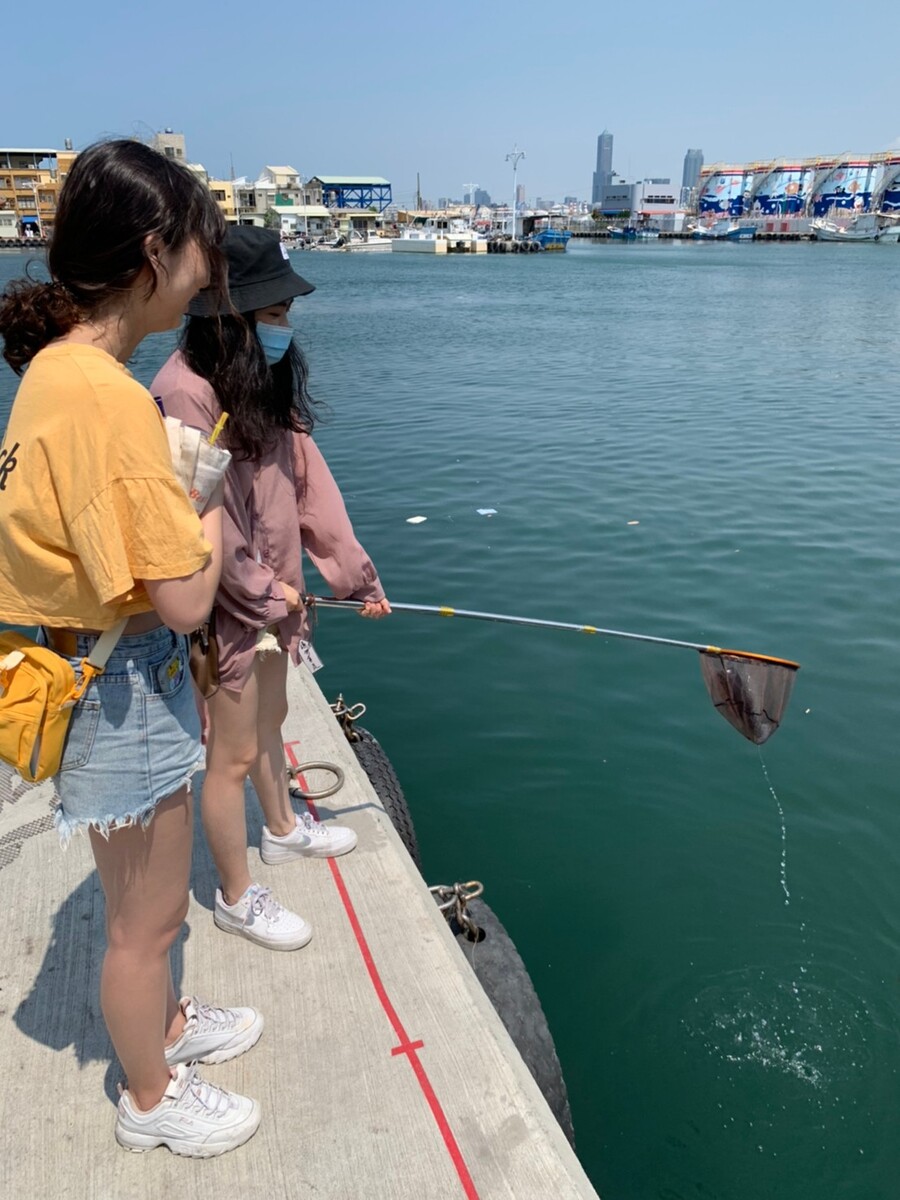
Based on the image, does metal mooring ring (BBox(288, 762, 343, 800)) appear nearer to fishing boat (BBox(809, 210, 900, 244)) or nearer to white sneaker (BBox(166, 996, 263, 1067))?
white sneaker (BBox(166, 996, 263, 1067))

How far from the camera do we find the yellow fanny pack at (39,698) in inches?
59.5

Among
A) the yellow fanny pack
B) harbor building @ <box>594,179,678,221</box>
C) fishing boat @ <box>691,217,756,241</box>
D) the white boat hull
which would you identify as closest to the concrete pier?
the yellow fanny pack

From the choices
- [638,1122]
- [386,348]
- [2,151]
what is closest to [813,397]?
[386,348]

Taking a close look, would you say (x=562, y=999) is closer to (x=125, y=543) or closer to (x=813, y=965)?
(x=813, y=965)

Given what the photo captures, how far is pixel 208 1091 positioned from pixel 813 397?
14799mm

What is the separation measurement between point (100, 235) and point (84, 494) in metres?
0.47

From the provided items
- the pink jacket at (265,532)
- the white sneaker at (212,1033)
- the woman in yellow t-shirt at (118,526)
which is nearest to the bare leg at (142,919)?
the woman in yellow t-shirt at (118,526)

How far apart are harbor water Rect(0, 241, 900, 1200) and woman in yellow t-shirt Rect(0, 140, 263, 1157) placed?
Answer: 6.90 feet

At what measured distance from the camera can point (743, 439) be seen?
11734mm

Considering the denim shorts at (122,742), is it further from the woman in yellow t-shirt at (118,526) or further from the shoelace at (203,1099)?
the shoelace at (203,1099)

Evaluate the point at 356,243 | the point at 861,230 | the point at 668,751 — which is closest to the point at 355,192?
the point at 356,243

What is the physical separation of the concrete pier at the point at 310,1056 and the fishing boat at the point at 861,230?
117610 millimetres

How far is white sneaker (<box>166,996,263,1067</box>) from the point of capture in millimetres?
2109

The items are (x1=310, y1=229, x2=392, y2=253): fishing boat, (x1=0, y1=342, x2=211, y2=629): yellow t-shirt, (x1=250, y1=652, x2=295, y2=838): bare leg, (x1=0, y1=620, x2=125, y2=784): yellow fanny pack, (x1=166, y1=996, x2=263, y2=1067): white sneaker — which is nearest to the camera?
(x1=0, y1=342, x2=211, y2=629): yellow t-shirt
